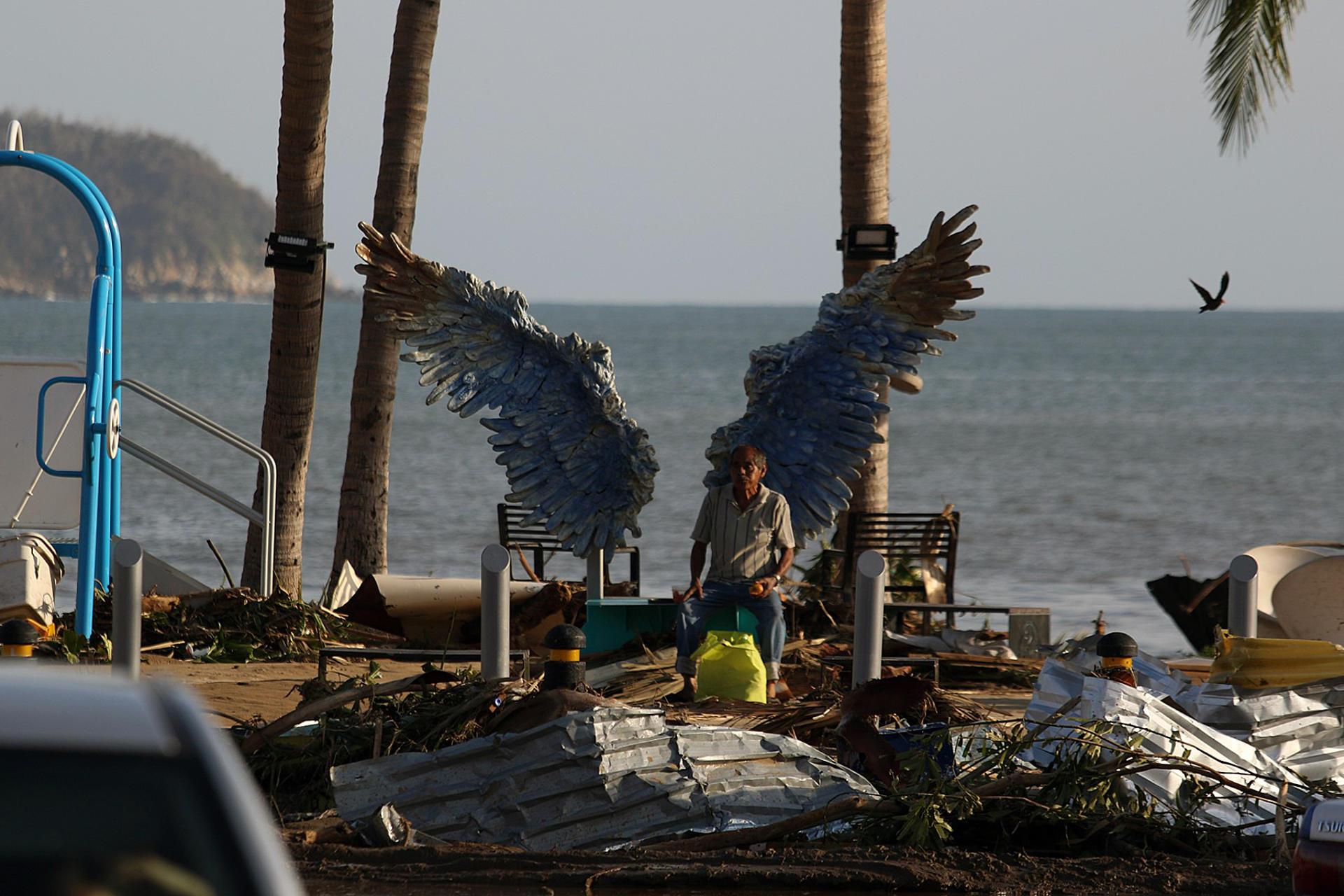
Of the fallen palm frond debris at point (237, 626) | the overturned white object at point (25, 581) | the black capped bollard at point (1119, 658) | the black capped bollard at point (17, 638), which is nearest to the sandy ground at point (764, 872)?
the black capped bollard at point (1119, 658)

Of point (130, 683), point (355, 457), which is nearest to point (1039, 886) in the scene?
point (130, 683)

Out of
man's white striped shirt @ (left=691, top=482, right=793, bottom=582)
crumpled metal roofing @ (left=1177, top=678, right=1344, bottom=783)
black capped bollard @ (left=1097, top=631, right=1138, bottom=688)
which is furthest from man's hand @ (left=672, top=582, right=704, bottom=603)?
crumpled metal roofing @ (left=1177, top=678, right=1344, bottom=783)

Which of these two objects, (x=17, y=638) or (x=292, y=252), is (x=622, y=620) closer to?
(x=292, y=252)

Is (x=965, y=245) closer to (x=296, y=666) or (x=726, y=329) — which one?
(x=296, y=666)

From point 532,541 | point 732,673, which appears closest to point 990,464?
point 532,541

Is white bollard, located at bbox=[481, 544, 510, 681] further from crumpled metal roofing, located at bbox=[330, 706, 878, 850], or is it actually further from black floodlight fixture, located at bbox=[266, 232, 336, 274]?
black floodlight fixture, located at bbox=[266, 232, 336, 274]

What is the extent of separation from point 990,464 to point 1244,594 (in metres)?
33.7

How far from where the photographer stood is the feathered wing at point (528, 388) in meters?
10.1

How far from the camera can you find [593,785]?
6.49 metres

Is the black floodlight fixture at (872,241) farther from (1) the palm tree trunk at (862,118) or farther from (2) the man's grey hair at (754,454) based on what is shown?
(2) the man's grey hair at (754,454)

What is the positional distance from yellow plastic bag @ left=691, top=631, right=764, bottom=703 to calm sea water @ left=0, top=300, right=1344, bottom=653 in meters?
7.60

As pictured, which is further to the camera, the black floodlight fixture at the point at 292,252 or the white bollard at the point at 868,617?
the black floodlight fixture at the point at 292,252

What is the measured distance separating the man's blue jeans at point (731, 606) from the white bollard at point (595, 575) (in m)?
1.10

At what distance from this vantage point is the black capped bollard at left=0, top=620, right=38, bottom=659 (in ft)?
22.9
